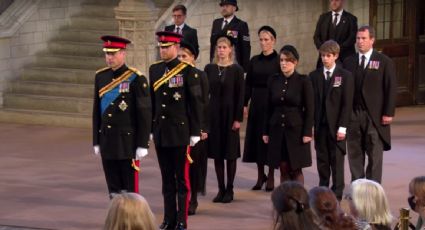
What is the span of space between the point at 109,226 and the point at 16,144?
9.37 m

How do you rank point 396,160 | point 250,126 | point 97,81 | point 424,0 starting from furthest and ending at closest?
point 424,0 < point 396,160 < point 250,126 < point 97,81

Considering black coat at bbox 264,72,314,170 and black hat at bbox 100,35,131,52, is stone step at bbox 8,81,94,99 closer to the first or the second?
black coat at bbox 264,72,314,170

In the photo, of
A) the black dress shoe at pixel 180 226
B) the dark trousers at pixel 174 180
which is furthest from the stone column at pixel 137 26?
the black dress shoe at pixel 180 226

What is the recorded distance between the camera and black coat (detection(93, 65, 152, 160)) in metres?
10.8

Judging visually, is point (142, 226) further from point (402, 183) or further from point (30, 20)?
point (30, 20)

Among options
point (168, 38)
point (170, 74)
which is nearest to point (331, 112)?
point (170, 74)

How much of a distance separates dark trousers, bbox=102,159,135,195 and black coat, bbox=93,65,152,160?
11cm

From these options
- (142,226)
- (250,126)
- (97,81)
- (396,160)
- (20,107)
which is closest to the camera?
(142,226)

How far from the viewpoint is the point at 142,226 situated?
6.63 meters

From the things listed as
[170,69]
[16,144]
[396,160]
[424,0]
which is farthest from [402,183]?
[424,0]

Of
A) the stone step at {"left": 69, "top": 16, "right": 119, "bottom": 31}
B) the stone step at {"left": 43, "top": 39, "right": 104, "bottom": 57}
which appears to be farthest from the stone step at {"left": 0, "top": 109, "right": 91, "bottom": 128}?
the stone step at {"left": 69, "top": 16, "right": 119, "bottom": 31}

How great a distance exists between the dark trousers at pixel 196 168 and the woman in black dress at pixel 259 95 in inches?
31.9

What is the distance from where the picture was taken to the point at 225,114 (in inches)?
487

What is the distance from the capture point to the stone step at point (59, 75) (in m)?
17.8
